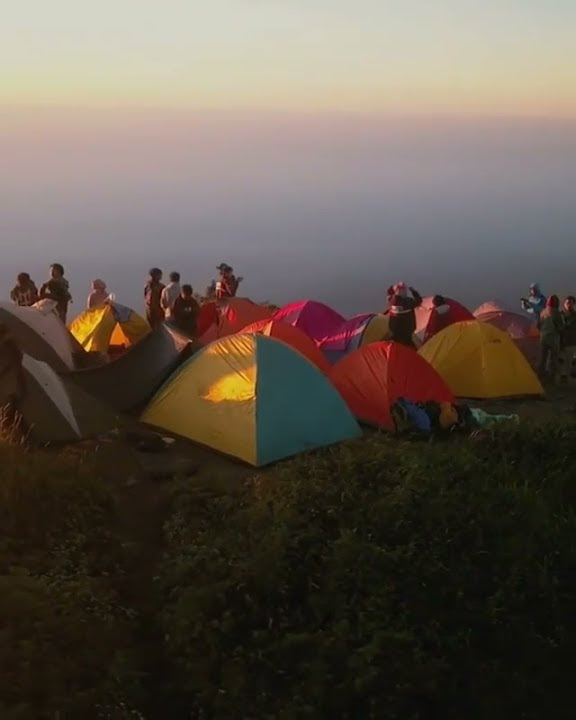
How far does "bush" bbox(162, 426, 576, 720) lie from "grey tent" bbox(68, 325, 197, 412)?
3.01 meters

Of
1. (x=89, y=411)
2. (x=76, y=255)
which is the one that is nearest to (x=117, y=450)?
(x=89, y=411)

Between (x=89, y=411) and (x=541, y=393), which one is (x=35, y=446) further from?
(x=541, y=393)

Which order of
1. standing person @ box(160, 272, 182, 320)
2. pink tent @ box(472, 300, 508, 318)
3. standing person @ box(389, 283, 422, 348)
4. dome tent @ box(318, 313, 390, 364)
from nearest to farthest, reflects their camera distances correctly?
standing person @ box(389, 283, 422, 348)
standing person @ box(160, 272, 182, 320)
dome tent @ box(318, 313, 390, 364)
pink tent @ box(472, 300, 508, 318)

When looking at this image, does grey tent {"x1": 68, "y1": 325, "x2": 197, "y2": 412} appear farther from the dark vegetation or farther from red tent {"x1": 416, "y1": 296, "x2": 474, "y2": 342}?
red tent {"x1": 416, "y1": 296, "x2": 474, "y2": 342}

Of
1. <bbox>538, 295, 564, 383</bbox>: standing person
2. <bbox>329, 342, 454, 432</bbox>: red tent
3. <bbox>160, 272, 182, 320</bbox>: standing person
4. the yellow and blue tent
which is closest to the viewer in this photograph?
the yellow and blue tent

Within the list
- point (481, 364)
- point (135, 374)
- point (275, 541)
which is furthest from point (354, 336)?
point (275, 541)

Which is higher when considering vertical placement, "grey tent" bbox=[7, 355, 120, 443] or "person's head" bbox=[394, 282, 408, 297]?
"person's head" bbox=[394, 282, 408, 297]

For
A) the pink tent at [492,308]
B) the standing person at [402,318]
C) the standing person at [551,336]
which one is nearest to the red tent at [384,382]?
the standing person at [402,318]

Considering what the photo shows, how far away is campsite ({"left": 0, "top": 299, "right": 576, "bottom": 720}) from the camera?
245 inches

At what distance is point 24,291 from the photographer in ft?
49.4

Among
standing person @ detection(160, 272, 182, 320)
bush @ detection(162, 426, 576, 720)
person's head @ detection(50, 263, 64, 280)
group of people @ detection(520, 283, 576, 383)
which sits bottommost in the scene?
bush @ detection(162, 426, 576, 720)

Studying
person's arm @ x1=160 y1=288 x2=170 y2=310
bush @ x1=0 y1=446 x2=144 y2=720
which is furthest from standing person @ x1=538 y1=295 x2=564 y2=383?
bush @ x1=0 y1=446 x2=144 y2=720

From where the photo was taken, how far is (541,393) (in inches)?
553

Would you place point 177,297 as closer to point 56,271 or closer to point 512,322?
point 56,271
